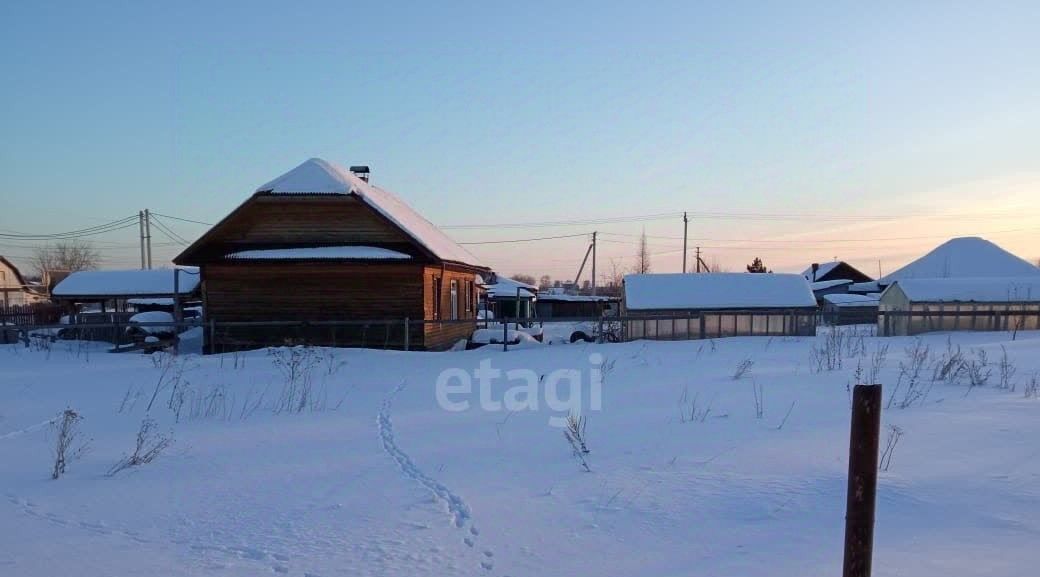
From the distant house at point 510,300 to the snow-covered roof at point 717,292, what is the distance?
18647 mm

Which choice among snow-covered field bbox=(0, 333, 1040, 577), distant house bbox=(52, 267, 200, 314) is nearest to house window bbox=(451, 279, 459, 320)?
distant house bbox=(52, 267, 200, 314)

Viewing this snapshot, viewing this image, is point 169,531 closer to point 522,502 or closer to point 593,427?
point 522,502

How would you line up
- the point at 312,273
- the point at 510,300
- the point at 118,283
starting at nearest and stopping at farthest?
the point at 312,273 < the point at 118,283 < the point at 510,300

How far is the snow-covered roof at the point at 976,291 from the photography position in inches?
1059

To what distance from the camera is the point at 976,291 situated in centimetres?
2703

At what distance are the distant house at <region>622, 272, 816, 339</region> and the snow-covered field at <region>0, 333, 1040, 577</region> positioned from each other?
47.8 feet

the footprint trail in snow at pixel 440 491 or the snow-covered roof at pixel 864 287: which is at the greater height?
the footprint trail in snow at pixel 440 491

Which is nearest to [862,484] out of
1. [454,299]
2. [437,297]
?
[437,297]

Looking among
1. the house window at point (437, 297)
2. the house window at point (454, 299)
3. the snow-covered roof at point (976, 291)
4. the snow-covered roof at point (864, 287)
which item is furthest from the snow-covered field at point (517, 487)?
the snow-covered roof at point (864, 287)

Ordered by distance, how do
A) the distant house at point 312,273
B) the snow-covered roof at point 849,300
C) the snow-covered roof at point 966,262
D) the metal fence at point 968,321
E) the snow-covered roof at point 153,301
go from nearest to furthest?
the distant house at point 312,273, the metal fence at point 968,321, the snow-covered roof at point 153,301, the snow-covered roof at point 966,262, the snow-covered roof at point 849,300

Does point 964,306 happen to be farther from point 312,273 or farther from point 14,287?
point 14,287

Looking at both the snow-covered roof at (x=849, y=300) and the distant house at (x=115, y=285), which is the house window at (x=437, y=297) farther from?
the snow-covered roof at (x=849, y=300)

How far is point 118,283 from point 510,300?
83.4 ft

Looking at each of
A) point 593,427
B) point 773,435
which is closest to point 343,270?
point 593,427
